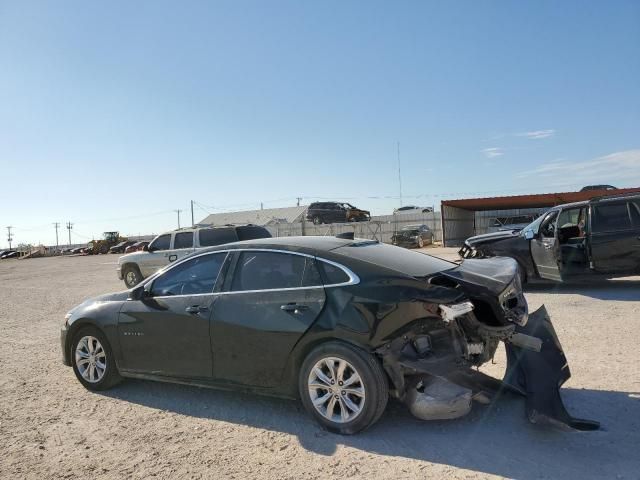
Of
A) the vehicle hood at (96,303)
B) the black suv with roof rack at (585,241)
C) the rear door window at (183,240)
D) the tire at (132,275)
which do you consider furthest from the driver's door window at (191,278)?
the tire at (132,275)

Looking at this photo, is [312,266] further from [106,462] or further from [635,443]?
[635,443]

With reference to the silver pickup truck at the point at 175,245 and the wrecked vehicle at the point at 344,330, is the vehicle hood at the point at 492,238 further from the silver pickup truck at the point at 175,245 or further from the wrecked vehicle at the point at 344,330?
the wrecked vehicle at the point at 344,330

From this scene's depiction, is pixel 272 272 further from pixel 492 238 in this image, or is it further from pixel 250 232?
pixel 250 232

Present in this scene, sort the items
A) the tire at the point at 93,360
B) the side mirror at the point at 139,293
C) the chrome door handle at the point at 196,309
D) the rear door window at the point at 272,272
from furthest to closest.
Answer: the tire at the point at 93,360 < the side mirror at the point at 139,293 < the chrome door handle at the point at 196,309 < the rear door window at the point at 272,272

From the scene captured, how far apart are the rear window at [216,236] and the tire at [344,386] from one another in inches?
418

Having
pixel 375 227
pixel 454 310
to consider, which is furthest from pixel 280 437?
pixel 375 227

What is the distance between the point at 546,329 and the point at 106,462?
362 centimetres

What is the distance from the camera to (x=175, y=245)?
50.4 ft

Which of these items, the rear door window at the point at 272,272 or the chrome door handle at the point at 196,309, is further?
the chrome door handle at the point at 196,309

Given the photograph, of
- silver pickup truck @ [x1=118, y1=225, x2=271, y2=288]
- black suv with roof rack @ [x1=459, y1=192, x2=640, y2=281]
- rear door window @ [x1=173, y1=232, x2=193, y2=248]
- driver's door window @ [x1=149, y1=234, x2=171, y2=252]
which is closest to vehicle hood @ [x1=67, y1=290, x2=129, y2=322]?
black suv with roof rack @ [x1=459, y1=192, x2=640, y2=281]

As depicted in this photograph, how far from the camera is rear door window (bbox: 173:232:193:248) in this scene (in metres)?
15.1

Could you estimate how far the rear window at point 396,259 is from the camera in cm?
416

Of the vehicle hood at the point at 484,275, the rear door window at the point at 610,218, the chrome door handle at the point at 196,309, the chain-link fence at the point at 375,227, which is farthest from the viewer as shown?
the chain-link fence at the point at 375,227

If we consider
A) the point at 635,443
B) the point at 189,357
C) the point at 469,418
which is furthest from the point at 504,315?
the point at 189,357
